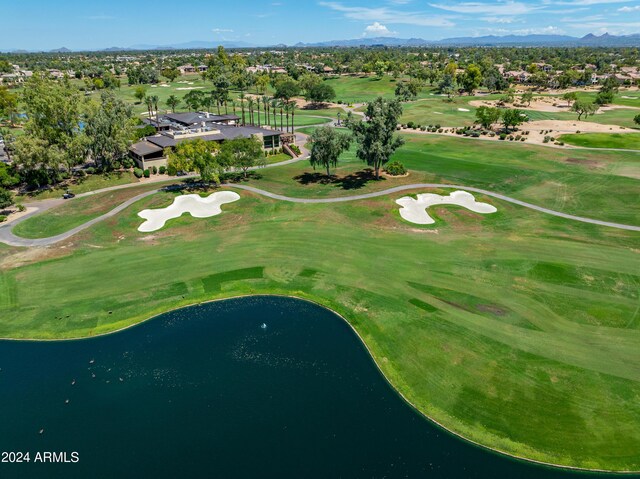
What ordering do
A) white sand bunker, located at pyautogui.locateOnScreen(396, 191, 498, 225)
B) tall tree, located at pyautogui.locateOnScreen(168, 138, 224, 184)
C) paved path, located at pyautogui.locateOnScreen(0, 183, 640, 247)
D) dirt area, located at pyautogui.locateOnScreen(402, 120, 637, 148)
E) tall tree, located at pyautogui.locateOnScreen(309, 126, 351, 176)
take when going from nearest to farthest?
paved path, located at pyautogui.locateOnScreen(0, 183, 640, 247) → white sand bunker, located at pyautogui.locateOnScreen(396, 191, 498, 225) → tall tree, located at pyautogui.locateOnScreen(168, 138, 224, 184) → tall tree, located at pyautogui.locateOnScreen(309, 126, 351, 176) → dirt area, located at pyautogui.locateOnScreen(402, 120, 637, 148)

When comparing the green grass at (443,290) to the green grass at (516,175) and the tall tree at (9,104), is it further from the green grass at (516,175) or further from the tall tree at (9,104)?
the tall tree at (9,104)

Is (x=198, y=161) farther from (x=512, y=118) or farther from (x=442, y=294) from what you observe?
(x=512, y=118)

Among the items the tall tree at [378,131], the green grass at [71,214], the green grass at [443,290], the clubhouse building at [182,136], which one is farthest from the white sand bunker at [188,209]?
the tall tree at [378,131]

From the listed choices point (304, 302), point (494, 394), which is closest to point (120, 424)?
point (304, 302)

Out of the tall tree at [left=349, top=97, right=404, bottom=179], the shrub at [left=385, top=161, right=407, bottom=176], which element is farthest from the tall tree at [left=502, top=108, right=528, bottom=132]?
the tall tree at [left=349, top=97, right=404, bottom=179]

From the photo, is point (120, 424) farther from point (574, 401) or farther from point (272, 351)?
point (574, 401)

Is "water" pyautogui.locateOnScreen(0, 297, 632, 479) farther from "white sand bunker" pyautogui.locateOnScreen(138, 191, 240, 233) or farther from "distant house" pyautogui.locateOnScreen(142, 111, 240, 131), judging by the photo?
"distant house" pyautogui.locateOnScreen(142, 111, 240, 131)
